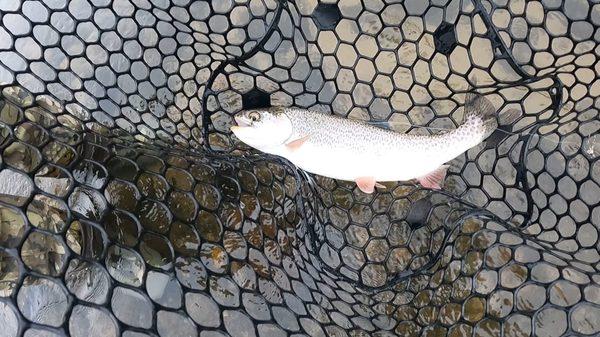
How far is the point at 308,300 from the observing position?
2.76 meters

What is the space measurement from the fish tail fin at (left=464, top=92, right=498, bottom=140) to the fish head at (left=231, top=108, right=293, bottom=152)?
2.93 feet

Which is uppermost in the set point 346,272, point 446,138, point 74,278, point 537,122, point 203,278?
point 537,122

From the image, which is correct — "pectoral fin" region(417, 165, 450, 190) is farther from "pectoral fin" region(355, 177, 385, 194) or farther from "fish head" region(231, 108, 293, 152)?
"fish head" region(231, 108, 293, 152)

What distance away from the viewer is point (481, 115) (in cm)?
271

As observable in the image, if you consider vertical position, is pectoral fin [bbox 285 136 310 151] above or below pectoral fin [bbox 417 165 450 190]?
below

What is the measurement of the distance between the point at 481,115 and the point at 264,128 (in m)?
1.07

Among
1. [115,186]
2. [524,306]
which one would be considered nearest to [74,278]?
[115,186]

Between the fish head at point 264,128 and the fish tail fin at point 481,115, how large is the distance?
35.2 inches

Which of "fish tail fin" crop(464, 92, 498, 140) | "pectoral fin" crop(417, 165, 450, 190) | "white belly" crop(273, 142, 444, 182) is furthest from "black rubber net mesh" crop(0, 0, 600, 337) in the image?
"white belly" crop(273, 142, 444, 182)

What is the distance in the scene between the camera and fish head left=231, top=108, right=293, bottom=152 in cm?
272

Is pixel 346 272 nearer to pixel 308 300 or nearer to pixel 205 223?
pixel 308 300

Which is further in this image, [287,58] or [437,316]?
[287,58]

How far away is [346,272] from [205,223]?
0.86 meters

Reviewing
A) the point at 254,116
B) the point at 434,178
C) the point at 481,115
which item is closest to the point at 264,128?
the point at 254,116
